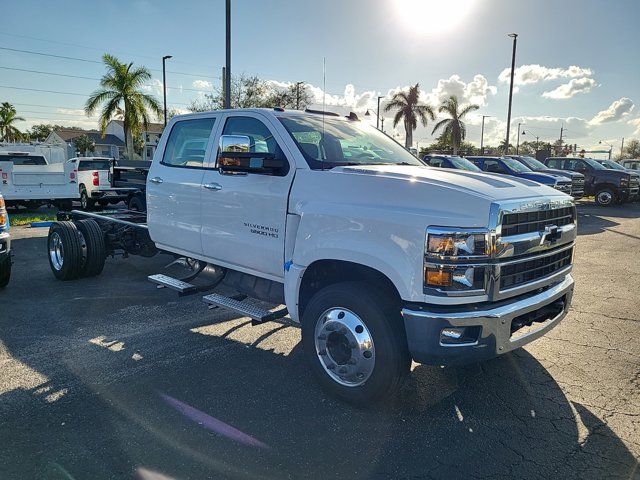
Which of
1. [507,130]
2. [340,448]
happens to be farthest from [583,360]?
[507,130]

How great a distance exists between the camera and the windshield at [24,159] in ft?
50.3

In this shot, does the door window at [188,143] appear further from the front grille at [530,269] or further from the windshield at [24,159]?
the windshield at [24,159]

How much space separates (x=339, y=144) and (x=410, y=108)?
44007mm

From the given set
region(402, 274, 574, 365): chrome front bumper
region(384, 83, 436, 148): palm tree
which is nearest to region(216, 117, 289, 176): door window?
region(402, 274, 574, 365): chrome front bumper

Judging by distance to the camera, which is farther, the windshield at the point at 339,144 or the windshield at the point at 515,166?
the windshield at the point at 515,166

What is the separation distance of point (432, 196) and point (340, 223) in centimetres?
67

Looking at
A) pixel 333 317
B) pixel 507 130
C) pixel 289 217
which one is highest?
pixel 507 130

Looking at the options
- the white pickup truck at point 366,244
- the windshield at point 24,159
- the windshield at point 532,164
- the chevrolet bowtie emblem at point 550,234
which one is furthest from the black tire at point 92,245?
the windshield at point 532,164

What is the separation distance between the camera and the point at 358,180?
353 centimetres

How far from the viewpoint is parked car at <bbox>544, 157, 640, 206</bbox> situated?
20.6m

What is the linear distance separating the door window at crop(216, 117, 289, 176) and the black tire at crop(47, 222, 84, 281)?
10.8 feet

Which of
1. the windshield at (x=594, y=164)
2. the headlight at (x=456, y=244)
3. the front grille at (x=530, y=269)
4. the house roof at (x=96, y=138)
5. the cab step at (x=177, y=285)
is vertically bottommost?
the cab step at (x=177, y=285)

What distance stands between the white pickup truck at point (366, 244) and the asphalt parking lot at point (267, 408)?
445 millimetres

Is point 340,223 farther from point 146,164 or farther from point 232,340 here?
point 146,164
